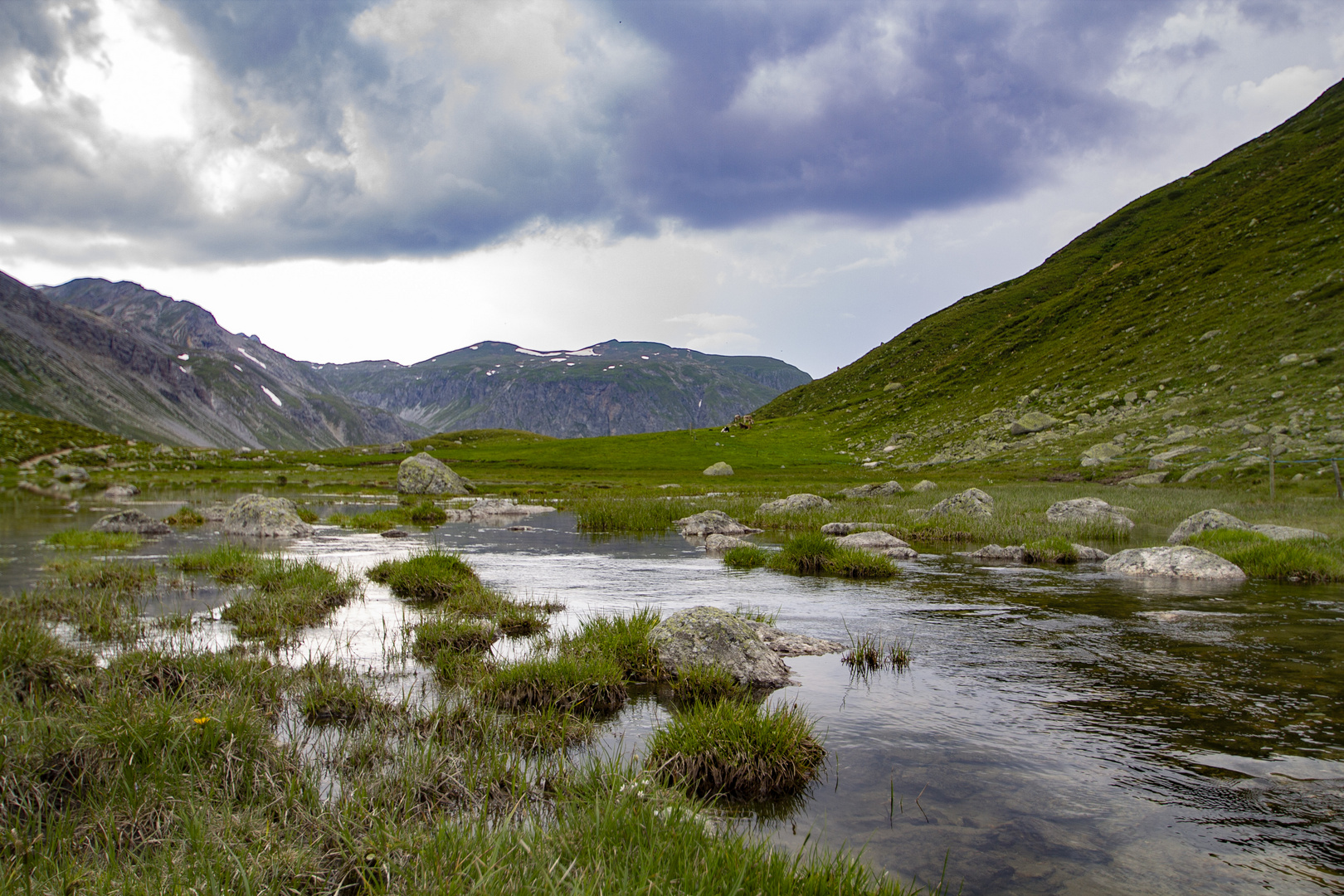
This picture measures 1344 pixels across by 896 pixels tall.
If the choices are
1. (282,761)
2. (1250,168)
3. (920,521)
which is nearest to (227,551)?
(282,761)

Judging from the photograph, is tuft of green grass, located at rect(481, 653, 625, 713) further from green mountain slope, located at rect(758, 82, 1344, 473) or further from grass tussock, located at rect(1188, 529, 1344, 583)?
green mountain slope, located at rect(758, 82, 1344, 473)

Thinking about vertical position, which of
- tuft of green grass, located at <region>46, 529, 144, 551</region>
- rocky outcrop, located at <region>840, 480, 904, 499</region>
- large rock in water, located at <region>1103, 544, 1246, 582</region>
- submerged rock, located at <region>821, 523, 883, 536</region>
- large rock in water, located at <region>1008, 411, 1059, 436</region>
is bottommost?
tuft of green grass, located at <region>46, 529, 144, 551</region>

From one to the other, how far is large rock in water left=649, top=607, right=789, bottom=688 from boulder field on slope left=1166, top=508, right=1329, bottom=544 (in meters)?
19.6

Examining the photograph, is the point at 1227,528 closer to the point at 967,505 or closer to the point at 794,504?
the point at 967,505

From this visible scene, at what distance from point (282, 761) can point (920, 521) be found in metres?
29.5

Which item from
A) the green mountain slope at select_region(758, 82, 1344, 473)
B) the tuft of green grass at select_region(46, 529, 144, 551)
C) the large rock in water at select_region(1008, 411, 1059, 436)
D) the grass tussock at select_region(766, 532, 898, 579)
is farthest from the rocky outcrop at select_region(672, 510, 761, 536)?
the large rock in water at select_region(1008, 411, 1059, 436)

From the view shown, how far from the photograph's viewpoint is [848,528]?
31625 millimetres

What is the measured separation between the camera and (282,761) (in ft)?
21.4

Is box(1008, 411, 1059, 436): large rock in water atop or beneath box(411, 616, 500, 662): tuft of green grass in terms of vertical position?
atop

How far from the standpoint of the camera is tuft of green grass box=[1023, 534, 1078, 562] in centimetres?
2270

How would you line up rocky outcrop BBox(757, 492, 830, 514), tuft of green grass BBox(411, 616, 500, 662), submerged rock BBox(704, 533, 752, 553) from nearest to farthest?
1. tuft of green grass BBox(411, 616, 500, 662)
2. submerged rock BBox(704, 533, 752, 553)
3. rocky outcrop BBox(757, 492, 830, 514)

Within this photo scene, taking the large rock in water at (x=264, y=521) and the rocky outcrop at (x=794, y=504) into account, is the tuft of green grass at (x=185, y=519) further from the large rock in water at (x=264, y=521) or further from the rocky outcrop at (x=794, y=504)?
the rocky outcrop at (x=794, y=504)

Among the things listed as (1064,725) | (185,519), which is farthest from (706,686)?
(185,519)

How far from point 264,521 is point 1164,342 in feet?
260
